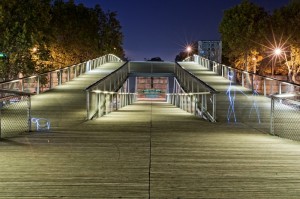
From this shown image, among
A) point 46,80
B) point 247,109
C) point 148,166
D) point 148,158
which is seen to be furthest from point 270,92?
point 148,166

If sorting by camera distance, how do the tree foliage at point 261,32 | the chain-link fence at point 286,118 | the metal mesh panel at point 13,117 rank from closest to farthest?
the metal mesh panel at point 13,117 → the chain-link fence at point 286,118 → the tree foliage at point 261,32

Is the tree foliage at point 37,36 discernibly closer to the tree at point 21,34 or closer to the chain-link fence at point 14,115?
the tree at point 21,34

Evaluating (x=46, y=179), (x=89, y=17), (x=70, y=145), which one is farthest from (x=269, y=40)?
(x=46, y=179)

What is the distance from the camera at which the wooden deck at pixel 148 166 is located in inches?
200

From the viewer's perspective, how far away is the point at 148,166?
21.0 feet

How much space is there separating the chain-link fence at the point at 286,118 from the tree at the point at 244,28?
93.9 feet

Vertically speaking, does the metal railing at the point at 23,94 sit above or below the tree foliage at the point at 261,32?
below

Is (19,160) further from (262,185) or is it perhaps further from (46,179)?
(262,185)

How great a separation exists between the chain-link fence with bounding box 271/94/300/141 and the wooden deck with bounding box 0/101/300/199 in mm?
812

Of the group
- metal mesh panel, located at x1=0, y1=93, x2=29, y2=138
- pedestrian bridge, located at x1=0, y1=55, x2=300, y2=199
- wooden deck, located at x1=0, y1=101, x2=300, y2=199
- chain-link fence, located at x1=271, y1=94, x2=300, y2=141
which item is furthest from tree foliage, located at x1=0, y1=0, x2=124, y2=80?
wooden deck, located at x1=0, y1=101, x2=300, y2=199

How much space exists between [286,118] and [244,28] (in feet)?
110

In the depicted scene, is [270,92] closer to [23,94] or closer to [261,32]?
[23,94]

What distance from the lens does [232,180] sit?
559 cm

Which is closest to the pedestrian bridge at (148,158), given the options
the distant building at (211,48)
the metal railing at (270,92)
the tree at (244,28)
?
the metal railing at (270,92)
